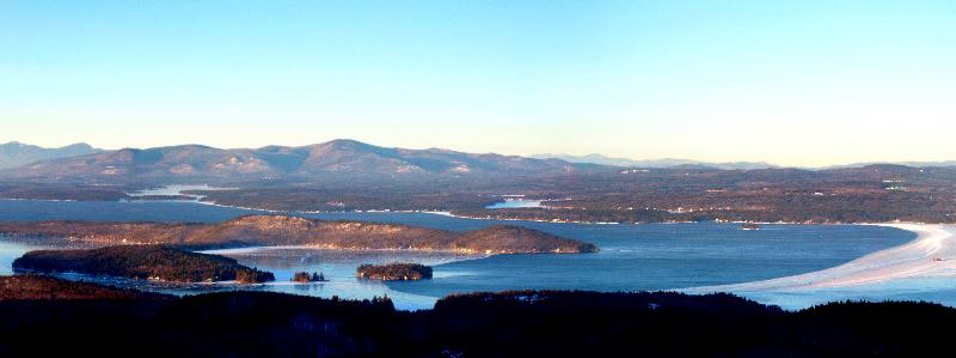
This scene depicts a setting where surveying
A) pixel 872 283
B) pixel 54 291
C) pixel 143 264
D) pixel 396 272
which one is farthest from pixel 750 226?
pixel 54 291

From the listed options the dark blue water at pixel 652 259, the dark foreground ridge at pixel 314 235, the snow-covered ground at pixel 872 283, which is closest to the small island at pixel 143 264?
the dark blue water at pixel 652 259

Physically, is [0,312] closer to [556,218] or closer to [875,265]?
[875,265]

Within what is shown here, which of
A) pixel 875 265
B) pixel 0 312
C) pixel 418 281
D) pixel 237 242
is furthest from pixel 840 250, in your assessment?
pixel 0 312

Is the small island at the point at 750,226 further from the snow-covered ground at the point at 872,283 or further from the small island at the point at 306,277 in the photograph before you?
the small island at the point at 306,277

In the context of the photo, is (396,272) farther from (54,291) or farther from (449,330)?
(449,330)

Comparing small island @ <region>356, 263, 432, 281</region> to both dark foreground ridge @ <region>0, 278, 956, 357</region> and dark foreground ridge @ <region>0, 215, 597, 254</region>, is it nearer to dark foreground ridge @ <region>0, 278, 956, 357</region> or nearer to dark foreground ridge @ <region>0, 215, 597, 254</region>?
dark foreground ridge @ <region>0, 215, 597, 254</region>

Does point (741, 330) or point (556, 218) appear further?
point (556, 218)
